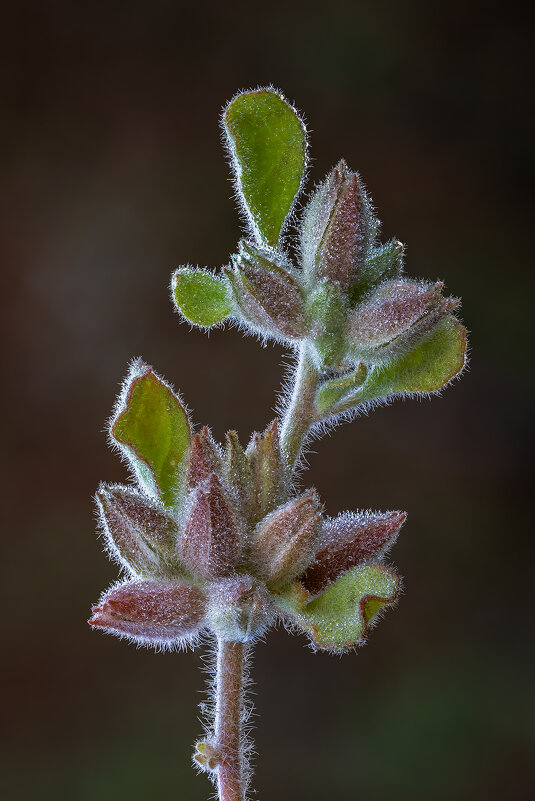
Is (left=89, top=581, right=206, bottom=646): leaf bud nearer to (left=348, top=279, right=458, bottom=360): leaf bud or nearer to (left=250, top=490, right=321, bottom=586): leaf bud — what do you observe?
(left=250, top=490, right=321, bottom=586): leaf bud

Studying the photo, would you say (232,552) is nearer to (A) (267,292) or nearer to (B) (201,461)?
(B) (201,461)

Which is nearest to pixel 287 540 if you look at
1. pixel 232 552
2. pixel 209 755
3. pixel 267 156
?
pixel 232 552

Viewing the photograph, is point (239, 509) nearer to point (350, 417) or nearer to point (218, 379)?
point (350, 417)

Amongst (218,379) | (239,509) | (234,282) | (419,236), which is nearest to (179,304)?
(234,282)

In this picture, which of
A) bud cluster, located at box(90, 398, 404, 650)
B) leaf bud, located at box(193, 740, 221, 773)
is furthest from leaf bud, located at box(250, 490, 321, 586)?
leaf bud, located at box(193, 740, 221, 773)

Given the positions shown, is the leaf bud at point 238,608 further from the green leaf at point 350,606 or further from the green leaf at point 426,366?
the green leaf at point 426,366
